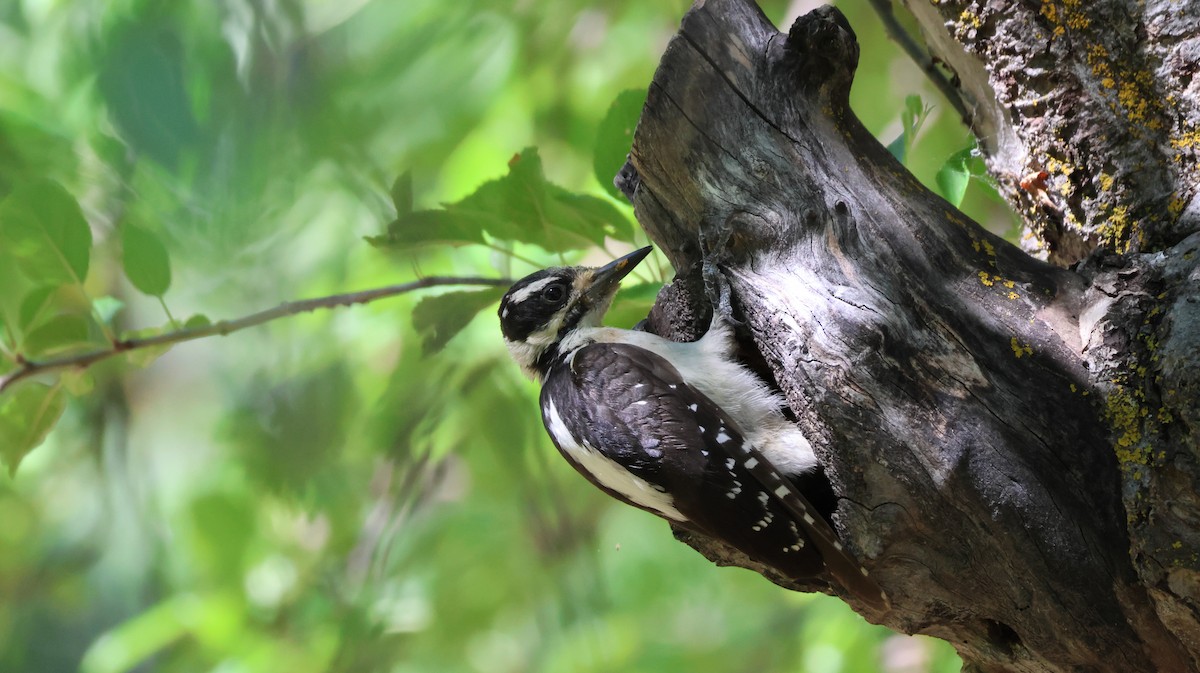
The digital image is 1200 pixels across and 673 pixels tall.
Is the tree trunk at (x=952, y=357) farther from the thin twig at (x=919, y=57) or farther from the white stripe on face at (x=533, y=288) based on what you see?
the white stripe on face at (x=533, y=288)

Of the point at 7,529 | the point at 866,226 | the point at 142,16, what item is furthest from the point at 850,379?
the point at 7,529

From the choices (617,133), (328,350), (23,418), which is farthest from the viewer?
(328,350)

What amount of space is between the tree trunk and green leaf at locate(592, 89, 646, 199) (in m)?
0.41

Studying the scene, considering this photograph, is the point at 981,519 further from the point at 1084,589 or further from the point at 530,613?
the point at 530,613

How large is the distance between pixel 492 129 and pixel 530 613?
248 centimetres

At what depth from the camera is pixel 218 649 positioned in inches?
143

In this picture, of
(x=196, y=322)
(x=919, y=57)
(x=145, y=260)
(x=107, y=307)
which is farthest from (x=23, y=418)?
(x=919, y=57)

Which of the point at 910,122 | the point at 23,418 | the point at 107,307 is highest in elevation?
the point at 910,122

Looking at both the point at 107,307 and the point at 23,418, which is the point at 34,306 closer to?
the point at 107,307

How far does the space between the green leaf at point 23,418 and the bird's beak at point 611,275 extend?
A: 172cm

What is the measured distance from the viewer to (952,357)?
1604mm

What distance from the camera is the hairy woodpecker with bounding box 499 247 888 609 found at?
1714 millimetres

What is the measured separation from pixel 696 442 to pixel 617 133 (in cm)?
92

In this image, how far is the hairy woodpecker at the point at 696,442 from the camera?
171cm
